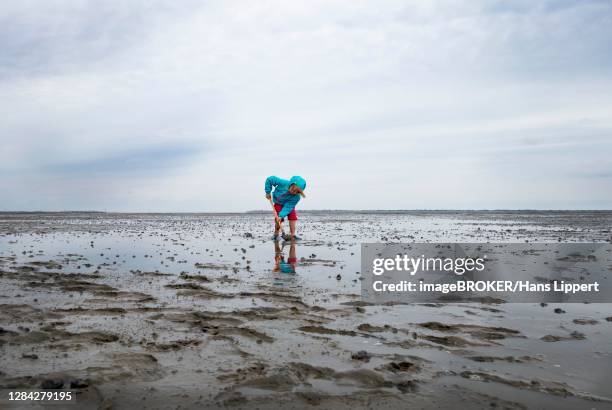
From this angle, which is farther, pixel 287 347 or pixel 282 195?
pixel 282 195

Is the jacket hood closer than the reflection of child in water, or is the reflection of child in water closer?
the reflection of child in water

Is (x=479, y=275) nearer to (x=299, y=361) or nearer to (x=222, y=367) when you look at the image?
(x=299, y=361)

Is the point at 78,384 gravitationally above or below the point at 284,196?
below

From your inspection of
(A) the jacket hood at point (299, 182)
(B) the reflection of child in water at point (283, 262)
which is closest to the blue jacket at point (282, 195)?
(A) the jacket hood at point (299, 182)

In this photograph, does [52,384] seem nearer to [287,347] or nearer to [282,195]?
[287,347]

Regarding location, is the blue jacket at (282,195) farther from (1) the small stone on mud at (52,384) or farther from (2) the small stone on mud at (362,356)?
(1) the small stone on mud at (52,384)

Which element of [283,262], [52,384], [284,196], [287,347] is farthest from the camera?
[284,196]

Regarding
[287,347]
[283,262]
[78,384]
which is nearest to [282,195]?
[283,262]

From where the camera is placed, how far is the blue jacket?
23953 millimetres

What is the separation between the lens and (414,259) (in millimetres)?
16188

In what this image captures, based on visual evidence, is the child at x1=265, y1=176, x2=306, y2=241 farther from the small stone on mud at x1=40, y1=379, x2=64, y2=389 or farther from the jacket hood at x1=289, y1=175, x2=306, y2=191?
the small stone on mud at x1=40, y1=379, x2=64, y2=389

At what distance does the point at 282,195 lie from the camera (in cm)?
2425

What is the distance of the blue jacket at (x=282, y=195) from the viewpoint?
23953 millimetres

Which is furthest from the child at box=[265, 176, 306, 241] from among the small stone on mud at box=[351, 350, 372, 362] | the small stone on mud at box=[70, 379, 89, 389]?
the small stone on mud at box=[70, 379, 89, 389]
